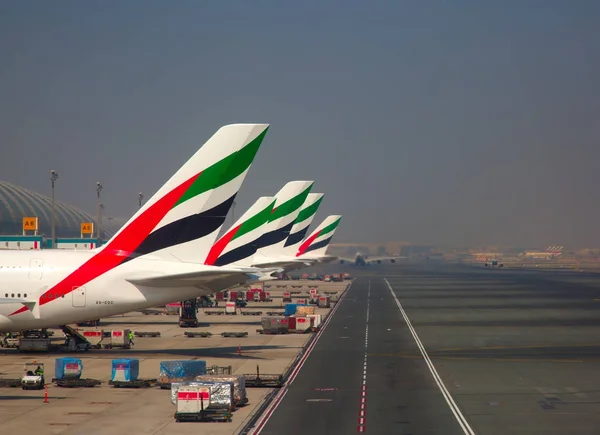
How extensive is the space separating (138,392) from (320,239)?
125084 mm

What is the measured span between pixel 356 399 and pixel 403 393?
3176 mm

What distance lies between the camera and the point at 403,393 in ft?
157

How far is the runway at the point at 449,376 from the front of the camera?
3981 centimetres

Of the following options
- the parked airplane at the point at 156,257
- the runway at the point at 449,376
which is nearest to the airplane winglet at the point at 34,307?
the parked airplane at the point at 156,257

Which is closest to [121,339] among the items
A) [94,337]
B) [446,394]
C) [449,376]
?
[94,337]

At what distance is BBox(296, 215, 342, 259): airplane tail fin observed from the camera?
553 ft

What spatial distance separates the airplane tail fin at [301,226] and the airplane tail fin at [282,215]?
1151 cm

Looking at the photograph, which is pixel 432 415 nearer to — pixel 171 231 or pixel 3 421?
pixel 3 421

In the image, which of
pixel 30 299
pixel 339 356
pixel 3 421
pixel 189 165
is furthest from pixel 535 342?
pixel 3 421

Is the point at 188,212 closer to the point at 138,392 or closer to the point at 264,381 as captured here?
the point at 264,381

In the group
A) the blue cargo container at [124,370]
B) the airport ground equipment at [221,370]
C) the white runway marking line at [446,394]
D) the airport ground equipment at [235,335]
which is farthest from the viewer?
the airport ground equipment at [235,335]

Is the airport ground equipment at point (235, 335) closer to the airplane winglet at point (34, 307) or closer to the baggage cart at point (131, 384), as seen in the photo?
the airplane winglet at point (34, 307)

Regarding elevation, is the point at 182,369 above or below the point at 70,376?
above

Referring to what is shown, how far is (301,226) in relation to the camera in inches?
5335
